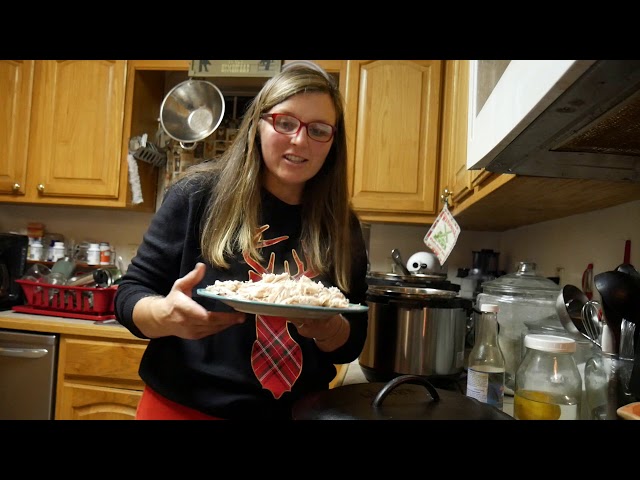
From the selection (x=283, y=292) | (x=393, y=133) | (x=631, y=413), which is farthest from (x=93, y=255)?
(x=631, y=413)

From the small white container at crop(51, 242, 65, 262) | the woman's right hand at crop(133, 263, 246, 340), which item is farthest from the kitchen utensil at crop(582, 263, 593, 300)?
the small white container at crop(51, 242, 65, 262)

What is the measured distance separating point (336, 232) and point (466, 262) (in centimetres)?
135

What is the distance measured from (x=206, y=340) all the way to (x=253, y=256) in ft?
0.60

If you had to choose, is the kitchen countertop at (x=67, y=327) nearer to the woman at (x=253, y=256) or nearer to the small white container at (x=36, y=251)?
the small white container at (x=36, y=251)

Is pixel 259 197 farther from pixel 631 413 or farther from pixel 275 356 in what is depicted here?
pixel 631 413

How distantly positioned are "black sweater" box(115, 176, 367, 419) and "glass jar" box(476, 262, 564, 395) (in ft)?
1.16

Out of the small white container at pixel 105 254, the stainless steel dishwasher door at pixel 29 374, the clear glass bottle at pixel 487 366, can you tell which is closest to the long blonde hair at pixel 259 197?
the clear glass bottle at pixel 487 366

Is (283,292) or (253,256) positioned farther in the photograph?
(253,256)

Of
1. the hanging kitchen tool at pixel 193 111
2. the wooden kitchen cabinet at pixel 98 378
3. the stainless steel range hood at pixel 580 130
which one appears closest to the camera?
the stainless steel range hood at pixel 580 130

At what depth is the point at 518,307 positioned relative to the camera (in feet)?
3.38

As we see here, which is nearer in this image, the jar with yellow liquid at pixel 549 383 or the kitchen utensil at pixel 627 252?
the jar with yellow liquid at pixel 549 383

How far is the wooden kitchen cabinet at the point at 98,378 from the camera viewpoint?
162 centimetres

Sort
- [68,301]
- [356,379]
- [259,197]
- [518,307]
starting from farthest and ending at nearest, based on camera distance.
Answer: [68,301], [356,379], [518,307], [259,197]

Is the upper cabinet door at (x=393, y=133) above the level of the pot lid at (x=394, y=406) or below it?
above
